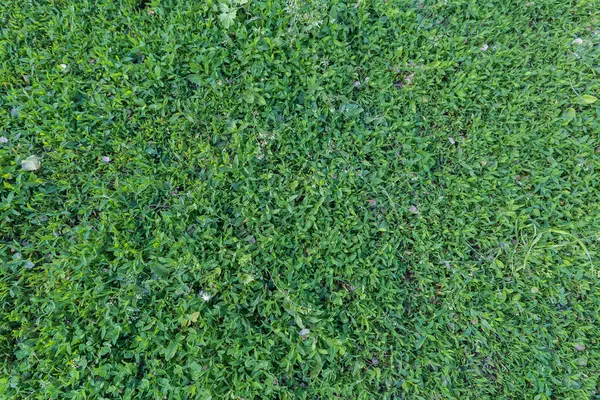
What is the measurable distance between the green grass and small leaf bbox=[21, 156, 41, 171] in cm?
2

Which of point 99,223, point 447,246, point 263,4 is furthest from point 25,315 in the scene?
point 447,246

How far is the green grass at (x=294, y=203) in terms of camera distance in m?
2.03

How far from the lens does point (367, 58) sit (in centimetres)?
260

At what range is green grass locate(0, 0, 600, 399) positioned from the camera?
2031mm

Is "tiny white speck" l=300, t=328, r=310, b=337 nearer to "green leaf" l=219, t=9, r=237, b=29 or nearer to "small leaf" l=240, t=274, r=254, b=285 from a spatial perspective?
"small leaf" l=240, t=274, r=254, b=285

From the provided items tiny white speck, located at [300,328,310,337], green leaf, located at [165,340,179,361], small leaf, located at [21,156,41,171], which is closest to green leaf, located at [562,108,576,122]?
tiny white speck, located at [300,328,310,337]

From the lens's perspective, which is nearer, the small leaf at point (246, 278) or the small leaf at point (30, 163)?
the small leaf at point (246, 278)

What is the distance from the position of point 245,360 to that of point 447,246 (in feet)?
4.75

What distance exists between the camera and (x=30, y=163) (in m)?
2.22

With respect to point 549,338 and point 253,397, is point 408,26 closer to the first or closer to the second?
point 549,338

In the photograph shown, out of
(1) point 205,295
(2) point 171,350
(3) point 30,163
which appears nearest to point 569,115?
(1) point 205,295

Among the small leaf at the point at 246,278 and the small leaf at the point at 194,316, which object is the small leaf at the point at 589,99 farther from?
the small leaf at the point at 194,316

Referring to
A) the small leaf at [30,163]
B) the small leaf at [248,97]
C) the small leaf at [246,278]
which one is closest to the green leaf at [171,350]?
the small leaf at [246,278]

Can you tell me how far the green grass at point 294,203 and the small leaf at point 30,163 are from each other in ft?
0.08
